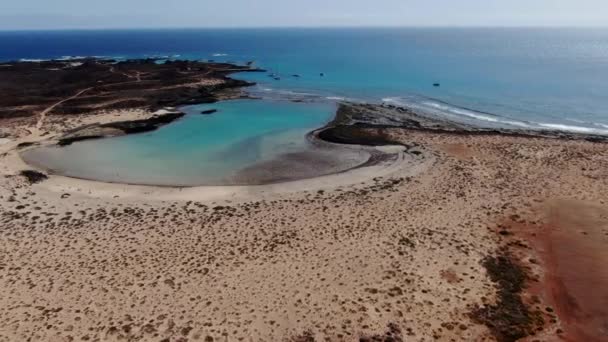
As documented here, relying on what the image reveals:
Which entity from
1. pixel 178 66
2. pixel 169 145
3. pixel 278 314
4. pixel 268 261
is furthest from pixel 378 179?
pixel 178 66

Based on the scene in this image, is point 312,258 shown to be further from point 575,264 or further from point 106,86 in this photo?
point 106,86

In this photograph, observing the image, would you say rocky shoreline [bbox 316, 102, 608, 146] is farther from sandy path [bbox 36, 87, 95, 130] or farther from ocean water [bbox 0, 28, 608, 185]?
sandy path [bbox 36, 87, 95, 130]

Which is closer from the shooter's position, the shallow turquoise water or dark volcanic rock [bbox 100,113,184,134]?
the shallow turquoise water

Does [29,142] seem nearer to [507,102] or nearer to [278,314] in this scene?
[278,314]

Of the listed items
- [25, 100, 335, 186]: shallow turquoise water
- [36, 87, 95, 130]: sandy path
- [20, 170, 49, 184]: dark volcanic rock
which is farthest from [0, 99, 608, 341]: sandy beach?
[36, 87, 95, 130]: sandy path

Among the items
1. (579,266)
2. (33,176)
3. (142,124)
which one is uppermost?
(142,124)

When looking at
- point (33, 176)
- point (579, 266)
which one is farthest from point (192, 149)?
point (579, 266)
